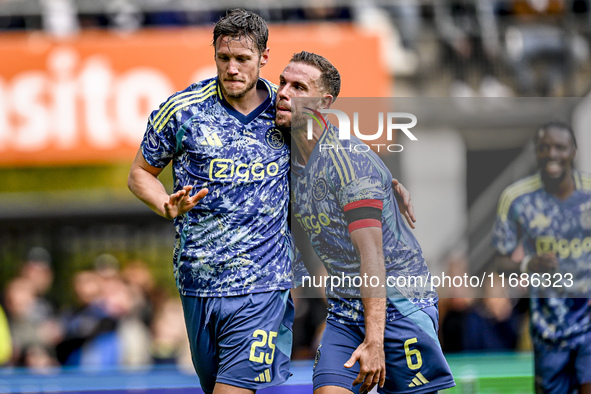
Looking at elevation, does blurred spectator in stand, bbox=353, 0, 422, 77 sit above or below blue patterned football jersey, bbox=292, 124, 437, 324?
above

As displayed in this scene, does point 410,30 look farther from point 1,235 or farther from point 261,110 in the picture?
point 261,110

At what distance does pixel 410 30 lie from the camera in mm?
13516

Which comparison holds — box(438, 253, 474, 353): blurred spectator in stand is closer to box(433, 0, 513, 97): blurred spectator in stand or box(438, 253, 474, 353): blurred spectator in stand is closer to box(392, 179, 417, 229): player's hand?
box(392, 179, 417, 229): player's hand

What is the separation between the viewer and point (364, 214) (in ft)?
Result: 13.8

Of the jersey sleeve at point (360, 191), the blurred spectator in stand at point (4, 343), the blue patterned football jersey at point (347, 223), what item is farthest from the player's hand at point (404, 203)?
the blurred spectator in stand at point (4, 343)

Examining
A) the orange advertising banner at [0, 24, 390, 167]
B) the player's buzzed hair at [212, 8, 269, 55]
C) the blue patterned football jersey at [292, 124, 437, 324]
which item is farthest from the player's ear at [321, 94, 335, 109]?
the orange advertising banner at [0, 24, 390, 167]

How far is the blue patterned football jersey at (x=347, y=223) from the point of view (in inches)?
169

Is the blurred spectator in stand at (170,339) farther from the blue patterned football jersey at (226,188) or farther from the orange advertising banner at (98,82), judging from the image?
the blue patterned football jersey at (226,188)

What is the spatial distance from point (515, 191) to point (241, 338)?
254cm

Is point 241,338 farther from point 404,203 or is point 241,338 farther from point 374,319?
point 404,203

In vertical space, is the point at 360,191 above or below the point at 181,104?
below

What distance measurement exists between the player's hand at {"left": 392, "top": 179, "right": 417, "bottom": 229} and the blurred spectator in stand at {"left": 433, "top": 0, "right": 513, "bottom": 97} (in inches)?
379

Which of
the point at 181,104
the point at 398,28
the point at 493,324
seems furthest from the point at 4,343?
the point at 398,28

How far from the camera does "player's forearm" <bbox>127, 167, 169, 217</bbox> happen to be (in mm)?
4264
